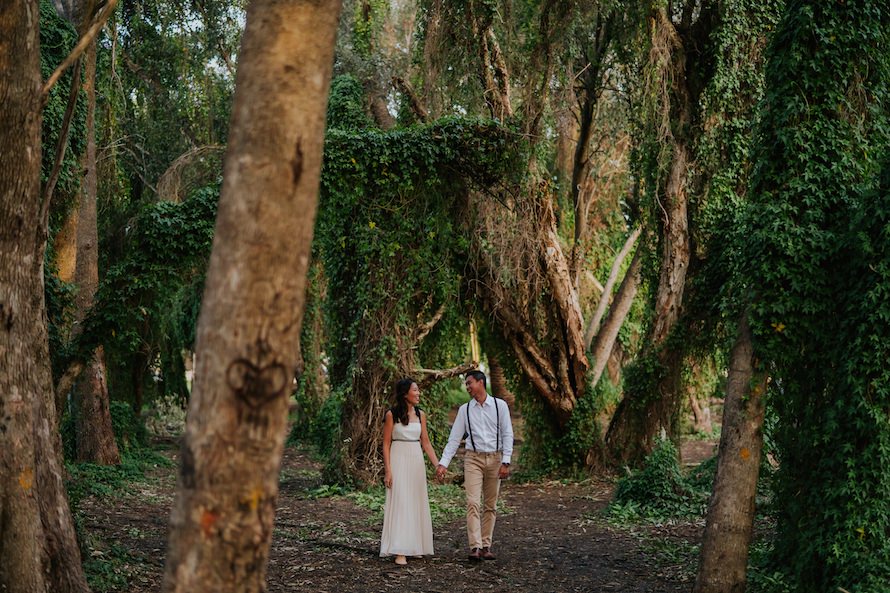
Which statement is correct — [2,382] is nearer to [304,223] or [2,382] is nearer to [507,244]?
[304,223]

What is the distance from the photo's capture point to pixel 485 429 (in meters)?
10.0

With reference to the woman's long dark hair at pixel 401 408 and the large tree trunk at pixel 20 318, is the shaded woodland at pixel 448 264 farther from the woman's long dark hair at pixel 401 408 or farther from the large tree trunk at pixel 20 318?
the woman's long dark hair at pixel 401 408

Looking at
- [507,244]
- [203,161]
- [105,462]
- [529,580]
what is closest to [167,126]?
[203,161]

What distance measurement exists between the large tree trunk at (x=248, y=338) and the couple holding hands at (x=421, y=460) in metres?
6.06

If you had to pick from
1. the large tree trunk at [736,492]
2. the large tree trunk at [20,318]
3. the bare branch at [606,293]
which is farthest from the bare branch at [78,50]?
the bare branch at [606,293]

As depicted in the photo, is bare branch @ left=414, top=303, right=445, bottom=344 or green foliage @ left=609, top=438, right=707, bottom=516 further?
bare branch @ left=414, top=303, right=445, bottom=344

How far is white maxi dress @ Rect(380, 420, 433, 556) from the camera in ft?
33.0

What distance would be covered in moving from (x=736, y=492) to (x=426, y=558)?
3.95 m

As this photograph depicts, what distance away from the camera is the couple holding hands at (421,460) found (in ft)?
32.8

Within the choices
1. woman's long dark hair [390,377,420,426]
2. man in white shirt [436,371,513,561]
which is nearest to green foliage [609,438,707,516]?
man in white shirt [436,371,513,561]

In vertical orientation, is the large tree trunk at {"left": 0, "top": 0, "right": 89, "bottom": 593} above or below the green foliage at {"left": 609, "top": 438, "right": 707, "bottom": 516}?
above

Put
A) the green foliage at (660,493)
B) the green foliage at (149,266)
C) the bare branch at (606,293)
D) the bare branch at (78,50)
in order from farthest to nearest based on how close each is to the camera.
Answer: the bare branch at (606,293) → the green foliage at (660,493) → the green foliage at (149,266) → the bare branch at (78,50)

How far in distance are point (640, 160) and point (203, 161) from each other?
30.5ft

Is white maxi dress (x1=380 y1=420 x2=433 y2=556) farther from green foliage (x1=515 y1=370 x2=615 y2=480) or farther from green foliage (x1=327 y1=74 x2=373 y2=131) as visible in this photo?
green foliage (x1=327 y1=74 x2=373 y2=131)
